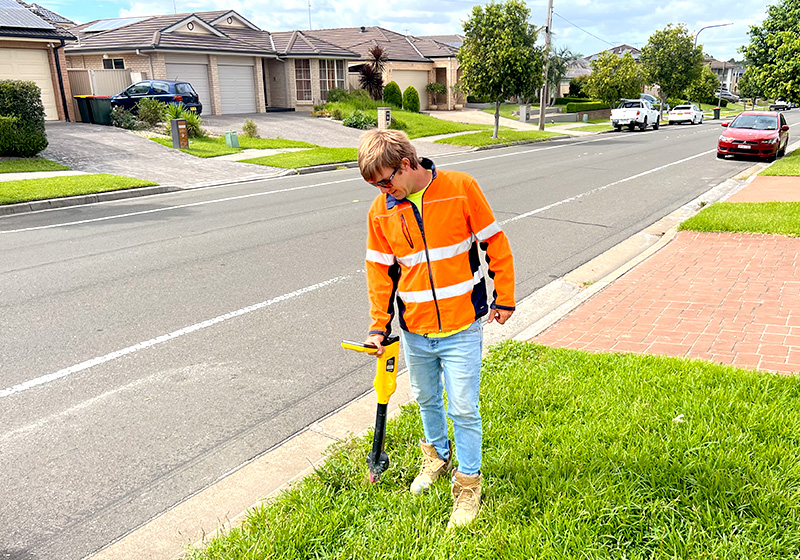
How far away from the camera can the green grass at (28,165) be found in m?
16.0

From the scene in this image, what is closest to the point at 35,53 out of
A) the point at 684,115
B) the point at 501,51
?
the point at 501,51

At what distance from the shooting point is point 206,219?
35.7 ft

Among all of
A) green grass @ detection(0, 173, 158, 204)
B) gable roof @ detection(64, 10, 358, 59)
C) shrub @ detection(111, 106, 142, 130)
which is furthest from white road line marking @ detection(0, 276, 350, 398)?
gable roof @ detection(64, 10, 358, 59)

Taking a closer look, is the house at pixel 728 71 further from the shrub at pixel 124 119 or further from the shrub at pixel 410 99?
the shrub at pixel 124 119

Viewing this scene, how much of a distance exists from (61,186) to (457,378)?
13.7m

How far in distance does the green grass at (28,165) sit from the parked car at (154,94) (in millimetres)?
8590

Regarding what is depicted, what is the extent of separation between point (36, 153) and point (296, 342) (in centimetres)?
1631

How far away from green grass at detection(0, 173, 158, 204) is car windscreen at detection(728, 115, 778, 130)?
18.1 m

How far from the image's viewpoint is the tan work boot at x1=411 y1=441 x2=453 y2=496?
3.16m

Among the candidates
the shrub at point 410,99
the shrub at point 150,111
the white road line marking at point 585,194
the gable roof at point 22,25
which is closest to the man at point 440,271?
the white road line marking at point 585,194

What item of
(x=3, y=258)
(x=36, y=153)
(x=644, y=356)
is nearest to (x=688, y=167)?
(x=644, y=356)

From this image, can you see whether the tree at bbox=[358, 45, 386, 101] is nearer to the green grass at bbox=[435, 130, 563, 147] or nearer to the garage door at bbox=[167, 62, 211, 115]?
the green grass at bbox=[435, 130, 563, 147]

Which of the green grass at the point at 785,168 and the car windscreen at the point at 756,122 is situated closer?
the green grass at the point at 785,168

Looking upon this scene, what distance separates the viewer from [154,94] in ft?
84.2
